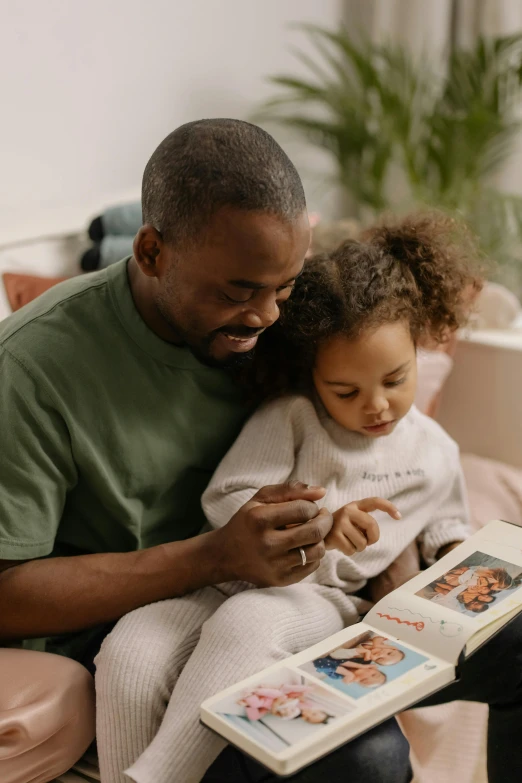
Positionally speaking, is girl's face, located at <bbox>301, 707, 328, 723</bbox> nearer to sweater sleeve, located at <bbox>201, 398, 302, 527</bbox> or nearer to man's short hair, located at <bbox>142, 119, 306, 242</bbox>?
sweater sleeve, located at <bbox>201, 398, 302, 527</bbox>

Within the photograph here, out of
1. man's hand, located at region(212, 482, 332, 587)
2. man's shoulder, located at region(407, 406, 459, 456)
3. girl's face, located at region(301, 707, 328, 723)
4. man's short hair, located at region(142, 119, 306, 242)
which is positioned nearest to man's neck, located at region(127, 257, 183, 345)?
man's short hair, located at region(142, 119, 306, 242)

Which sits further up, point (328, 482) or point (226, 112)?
point (226, 112)

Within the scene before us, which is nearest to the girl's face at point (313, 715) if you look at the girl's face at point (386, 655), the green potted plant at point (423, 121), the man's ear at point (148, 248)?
the girl's face at point (386, 655)

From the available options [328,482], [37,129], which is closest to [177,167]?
[328,482]

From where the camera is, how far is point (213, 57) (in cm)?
243

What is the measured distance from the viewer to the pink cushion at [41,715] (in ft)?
3.30

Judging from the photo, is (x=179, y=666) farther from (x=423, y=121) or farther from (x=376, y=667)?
(x=423, y=121)

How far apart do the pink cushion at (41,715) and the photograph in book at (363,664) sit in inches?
12.2

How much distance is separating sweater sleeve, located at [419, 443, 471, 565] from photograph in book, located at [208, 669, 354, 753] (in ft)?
1.60

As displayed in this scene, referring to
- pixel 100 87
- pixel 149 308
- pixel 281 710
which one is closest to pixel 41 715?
pixel 281 710

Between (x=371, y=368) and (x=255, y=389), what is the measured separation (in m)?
0.19

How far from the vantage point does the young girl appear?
1158 millimetres

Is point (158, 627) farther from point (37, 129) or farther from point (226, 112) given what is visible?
point (226, 112)

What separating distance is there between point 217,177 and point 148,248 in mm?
145
